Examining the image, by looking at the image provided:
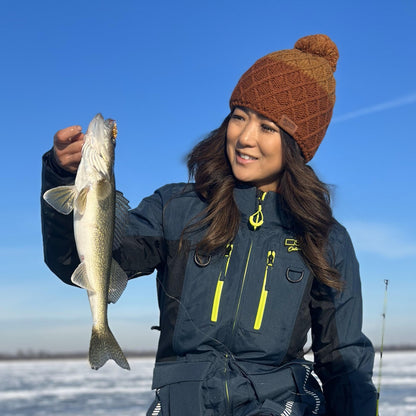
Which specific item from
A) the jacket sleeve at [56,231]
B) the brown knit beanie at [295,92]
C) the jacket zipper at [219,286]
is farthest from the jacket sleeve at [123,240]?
the brown knit beanie at [295,92]

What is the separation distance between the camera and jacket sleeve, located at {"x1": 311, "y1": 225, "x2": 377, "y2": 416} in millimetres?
3537

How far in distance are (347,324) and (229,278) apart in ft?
2.72

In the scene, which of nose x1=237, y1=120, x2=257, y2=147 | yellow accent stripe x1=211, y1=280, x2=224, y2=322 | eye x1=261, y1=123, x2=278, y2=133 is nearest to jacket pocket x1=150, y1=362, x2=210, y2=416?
yellow accent stripe x1=211, y1=280, x2=224, y2=322

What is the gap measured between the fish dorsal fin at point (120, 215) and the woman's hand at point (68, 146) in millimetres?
299

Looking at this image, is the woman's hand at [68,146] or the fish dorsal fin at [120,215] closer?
the woman's hand at [68,146]

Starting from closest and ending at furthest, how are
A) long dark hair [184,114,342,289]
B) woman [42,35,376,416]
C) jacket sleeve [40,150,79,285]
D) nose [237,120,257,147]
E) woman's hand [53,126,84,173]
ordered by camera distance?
woman's hand [53,126,84,173], jacket sleeve [40,150,79,285], woman [42,35,376,416], long dark hair [184,114,342,289], nose [237,120,257,147]

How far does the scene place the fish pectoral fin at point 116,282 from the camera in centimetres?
304

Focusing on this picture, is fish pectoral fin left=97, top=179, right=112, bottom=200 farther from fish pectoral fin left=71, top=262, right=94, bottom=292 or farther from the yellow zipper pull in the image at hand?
the yellow zipper pull

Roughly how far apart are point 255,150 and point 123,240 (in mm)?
975

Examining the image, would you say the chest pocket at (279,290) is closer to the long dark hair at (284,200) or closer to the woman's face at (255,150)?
the long dark hair at (284,200)

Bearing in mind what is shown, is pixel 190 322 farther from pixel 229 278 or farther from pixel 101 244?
pixel 101 244

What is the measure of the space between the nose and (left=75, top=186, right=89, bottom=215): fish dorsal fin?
114cm

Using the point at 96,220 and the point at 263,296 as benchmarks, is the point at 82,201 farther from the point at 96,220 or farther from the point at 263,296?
the point at 263,296

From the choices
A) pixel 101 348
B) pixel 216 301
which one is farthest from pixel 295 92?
pixel 101 348
